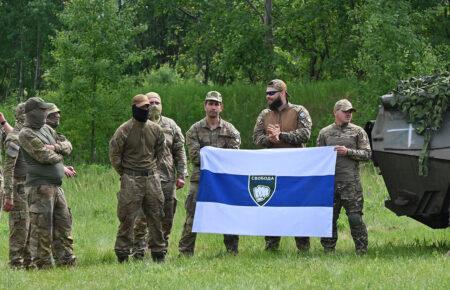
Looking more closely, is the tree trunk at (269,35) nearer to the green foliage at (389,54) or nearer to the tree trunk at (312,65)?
the tree trunk at (312,65)

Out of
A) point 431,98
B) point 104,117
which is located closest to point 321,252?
point 431,98

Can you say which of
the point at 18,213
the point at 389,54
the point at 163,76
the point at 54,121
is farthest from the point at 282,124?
the point at 163,76

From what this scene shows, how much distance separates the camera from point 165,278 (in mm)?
10961

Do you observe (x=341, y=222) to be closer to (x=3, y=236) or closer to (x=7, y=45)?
(x=3, y=236)

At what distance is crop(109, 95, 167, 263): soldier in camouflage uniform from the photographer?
1255 cm

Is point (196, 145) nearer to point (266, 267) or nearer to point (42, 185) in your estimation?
point (42, 185)

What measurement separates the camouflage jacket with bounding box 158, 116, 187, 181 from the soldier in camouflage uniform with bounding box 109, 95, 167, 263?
30.7 inches

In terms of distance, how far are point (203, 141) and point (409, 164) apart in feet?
8.64

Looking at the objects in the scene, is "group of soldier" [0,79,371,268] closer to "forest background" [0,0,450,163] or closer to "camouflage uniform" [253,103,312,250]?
"camouflage uniform" [253,103,312,250]

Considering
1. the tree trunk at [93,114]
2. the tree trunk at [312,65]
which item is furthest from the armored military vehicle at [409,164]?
the tree trunk at [312,65]

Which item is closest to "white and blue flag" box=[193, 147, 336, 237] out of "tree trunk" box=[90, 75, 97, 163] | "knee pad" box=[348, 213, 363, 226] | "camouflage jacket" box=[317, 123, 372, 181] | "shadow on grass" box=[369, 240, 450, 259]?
"camouflage jacket" box=[317, 123, 372, 181]

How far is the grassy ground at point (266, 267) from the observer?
410 inches

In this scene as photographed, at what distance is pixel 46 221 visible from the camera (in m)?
12.3

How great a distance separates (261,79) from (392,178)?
27.6 metres
